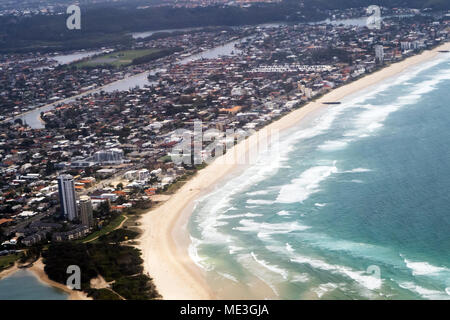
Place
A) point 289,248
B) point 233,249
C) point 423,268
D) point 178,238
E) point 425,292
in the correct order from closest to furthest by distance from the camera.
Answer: point 425,292 → point 423,268 → point 289,248 → point 233,249 → point 178,238

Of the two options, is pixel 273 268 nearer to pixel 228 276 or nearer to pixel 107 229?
pixel 228 276

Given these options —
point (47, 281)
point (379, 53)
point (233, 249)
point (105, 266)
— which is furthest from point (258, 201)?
point (379, 53)

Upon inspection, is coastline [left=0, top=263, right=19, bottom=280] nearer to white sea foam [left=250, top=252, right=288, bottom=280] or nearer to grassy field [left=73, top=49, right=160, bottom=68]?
white sea foam [left=250, top=252, right=288, bottom=280]

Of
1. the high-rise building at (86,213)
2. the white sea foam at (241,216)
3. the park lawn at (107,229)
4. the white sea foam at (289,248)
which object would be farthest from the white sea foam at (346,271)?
the high-rise building at (86,213)

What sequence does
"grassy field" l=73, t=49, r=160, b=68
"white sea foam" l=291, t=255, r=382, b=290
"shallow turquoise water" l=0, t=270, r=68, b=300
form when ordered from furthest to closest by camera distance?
"grassy field" l=73, t=49, r=160, b=68 → "shallow turquoise water" l=0, t=270, r=68, b=300 → "white sea foam" l=291, t=255, r=382, b=290

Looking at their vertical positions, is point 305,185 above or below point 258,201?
above

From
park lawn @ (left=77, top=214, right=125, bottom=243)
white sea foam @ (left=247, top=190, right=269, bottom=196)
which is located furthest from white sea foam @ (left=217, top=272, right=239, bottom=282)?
white sea foam @ (left=247, top=190, right=269, bottom=196)

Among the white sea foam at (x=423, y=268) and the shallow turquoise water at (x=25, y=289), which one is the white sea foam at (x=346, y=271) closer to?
the white sea foam at (x=423, y=268)
